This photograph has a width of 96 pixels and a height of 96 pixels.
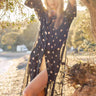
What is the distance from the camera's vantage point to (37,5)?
11.0 feet

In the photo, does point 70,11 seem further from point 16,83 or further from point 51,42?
point 16,83

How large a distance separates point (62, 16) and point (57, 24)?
0.15 m

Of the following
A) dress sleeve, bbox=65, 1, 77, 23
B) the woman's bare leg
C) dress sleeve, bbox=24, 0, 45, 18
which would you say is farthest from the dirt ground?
dress sleeve, bbox=24, 0, 45, 18

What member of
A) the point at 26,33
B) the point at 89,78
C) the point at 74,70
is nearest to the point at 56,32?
the point at 74,70

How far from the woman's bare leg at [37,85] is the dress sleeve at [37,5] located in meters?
0.93

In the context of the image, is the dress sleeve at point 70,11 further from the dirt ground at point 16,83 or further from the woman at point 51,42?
the dirt ground at point 16,83

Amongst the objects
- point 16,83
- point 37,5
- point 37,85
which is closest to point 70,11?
point 37,5

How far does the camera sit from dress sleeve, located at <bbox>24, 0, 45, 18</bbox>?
3.31 meters

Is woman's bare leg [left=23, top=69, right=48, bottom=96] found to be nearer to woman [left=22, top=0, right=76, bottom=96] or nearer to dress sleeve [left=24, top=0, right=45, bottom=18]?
woman [left=22, top=0, right=76, bottom=96]

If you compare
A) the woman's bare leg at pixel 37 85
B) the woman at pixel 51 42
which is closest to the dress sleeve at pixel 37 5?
the woman at pixel 51 42

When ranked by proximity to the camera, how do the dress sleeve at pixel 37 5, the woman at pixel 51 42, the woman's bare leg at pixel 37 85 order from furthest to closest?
the dress sleeve at pixel 37 5
the woman at pixel 51 42
the woman's bare leg at pixel 37 85

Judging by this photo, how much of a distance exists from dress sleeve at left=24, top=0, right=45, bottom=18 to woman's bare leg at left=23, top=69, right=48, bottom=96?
927 mm

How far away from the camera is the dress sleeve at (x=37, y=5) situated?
331cm

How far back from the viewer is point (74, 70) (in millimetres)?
3148
